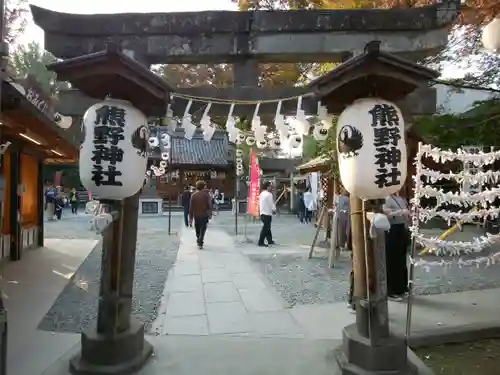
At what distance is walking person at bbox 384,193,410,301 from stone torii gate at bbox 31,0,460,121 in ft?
7.36

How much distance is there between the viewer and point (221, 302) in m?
7.16

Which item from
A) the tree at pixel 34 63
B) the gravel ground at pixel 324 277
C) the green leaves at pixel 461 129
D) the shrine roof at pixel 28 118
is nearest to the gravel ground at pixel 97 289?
the gravel ground at pixel 324 277

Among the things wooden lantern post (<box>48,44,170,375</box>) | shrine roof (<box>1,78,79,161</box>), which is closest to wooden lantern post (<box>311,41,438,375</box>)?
wooden lantern post (<box>48,44,170,375</box>)

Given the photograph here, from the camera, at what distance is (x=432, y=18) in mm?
5082

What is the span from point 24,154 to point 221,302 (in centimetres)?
733

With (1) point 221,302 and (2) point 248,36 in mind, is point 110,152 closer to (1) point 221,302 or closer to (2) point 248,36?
(2) point 248,36

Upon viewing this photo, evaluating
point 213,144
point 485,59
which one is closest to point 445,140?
point 485,59

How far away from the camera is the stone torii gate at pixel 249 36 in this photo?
5.06 meters

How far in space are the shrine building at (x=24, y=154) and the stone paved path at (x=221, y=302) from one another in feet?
9.59

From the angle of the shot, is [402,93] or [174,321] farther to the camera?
[174,321]

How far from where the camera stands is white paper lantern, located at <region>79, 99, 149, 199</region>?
414 centimetres

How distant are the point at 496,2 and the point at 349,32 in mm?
4286

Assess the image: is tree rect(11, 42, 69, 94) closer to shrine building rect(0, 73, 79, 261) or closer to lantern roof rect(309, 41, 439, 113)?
shrine building rect(0, 73, 79, 261)

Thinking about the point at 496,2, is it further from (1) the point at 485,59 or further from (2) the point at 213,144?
(2) the point at 213,144
